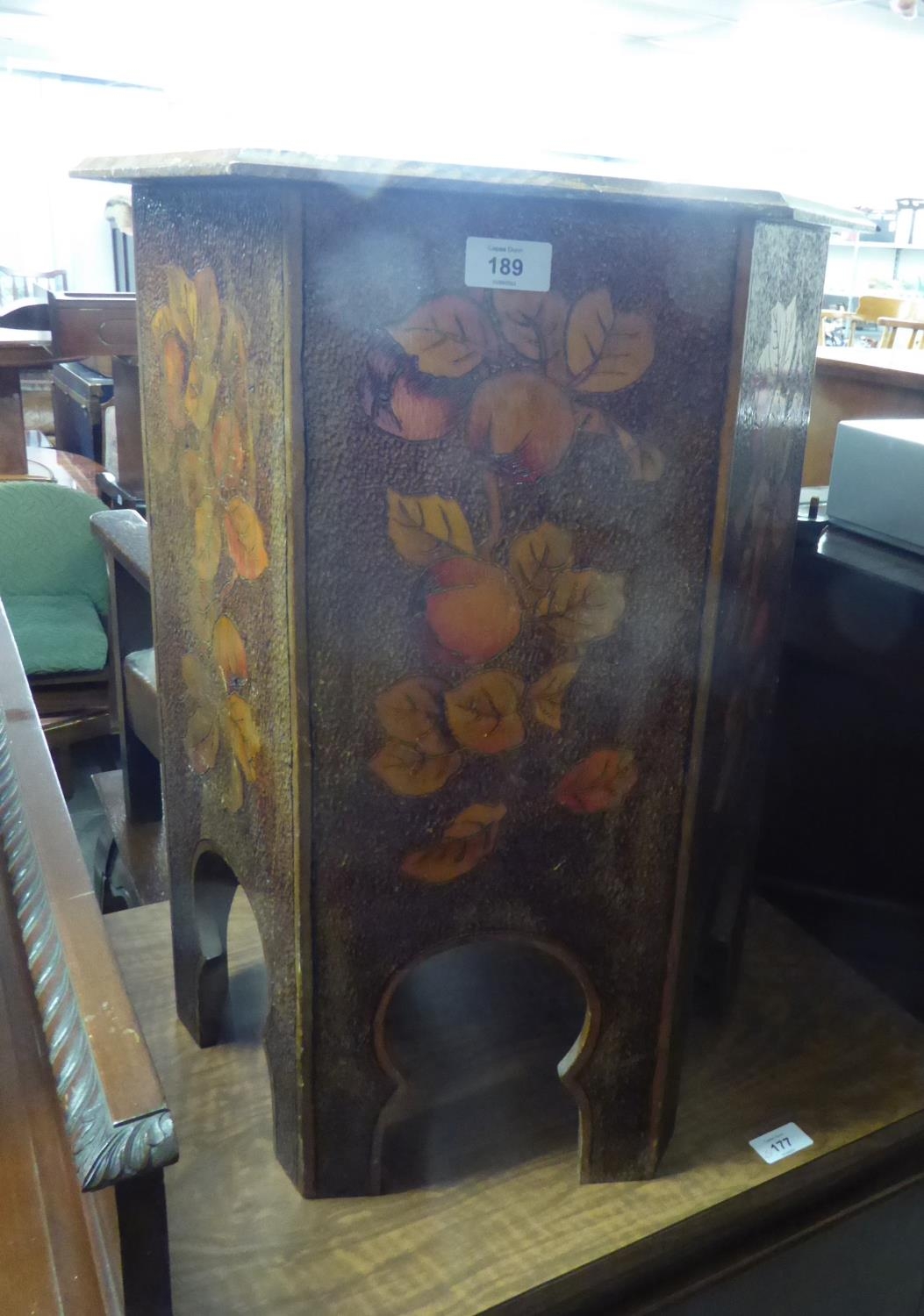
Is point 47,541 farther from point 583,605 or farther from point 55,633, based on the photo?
point 583,605

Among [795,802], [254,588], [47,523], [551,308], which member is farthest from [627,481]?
[47,523]

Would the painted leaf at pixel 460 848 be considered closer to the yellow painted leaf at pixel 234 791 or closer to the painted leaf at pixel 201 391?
the yellow painted leaf at pixel 234 791

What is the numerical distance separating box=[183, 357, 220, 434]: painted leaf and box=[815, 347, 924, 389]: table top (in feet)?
3.81

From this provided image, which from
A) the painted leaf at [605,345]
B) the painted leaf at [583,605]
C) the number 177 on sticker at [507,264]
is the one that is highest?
the number 177 on sticker at [507,264]

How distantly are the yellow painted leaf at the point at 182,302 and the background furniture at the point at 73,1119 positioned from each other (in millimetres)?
345

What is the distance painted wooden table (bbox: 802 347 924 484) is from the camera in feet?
5.76

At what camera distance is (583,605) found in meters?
0.68

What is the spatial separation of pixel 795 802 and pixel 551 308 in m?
0.88

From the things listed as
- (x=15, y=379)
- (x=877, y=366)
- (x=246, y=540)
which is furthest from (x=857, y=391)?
(x=15, y=379)

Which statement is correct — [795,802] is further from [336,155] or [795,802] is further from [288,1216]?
[336,155]

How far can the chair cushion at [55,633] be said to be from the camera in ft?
6.37

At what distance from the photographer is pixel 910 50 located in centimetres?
536

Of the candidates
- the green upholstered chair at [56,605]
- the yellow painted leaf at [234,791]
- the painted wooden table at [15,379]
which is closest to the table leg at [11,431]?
the painted wooden table at [15,379]

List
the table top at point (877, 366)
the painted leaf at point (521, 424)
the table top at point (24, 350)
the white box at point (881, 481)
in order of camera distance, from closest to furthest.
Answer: the painted leaf at point (521, 424) < the white box at point (881, 481) < the table top at point (877, 366) < the table top at point (24, 350)
